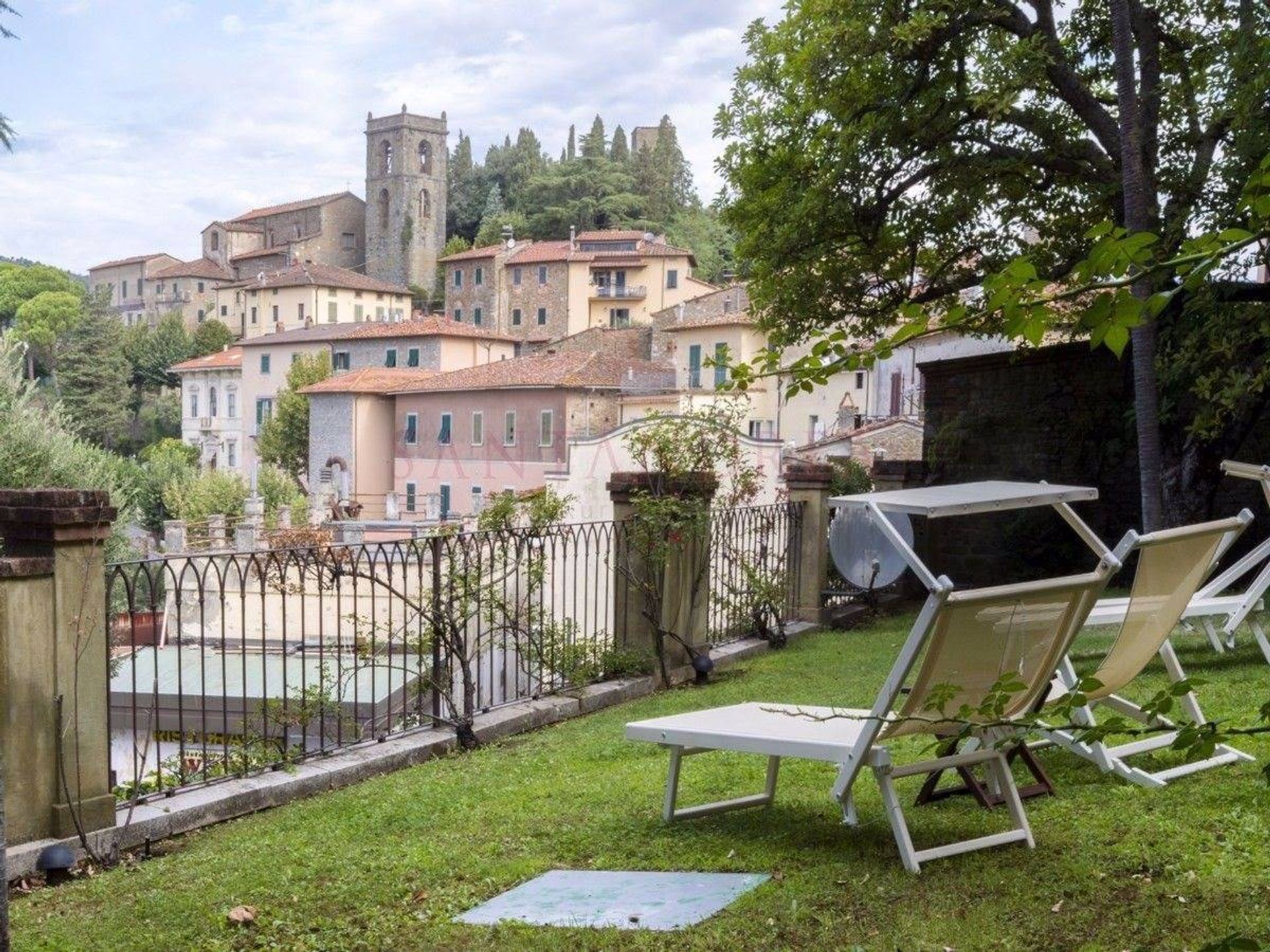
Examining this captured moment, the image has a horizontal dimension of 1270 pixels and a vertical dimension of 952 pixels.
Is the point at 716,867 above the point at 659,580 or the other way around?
the other way around

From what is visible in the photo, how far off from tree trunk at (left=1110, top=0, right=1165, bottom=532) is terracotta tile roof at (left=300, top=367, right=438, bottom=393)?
2261 inches

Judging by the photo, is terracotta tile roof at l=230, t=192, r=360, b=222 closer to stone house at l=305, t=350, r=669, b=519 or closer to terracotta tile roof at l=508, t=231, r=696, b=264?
terracotta tile roof at l=508, t=231, r=696, b=264

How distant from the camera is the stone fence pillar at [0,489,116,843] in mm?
4438

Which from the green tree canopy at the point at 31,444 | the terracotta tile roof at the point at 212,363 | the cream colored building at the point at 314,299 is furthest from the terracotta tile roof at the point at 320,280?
the green tree canopy at the point at 31,444

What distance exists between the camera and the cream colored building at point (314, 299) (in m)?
96.5

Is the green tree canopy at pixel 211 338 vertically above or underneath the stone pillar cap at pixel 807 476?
above

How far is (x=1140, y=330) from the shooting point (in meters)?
11.0

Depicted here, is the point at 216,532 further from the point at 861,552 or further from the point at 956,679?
the point at 956,679

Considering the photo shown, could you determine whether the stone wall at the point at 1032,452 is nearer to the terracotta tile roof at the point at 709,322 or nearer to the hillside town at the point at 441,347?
the hillside town at the point at 441,347

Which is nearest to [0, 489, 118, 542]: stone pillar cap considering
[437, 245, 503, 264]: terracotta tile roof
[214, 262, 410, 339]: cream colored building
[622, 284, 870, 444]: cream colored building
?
[622, 284, 870, 444]: cream colored building

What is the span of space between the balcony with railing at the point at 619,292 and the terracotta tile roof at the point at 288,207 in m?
41.4

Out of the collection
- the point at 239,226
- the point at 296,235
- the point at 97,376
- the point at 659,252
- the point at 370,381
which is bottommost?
the point at 370,381

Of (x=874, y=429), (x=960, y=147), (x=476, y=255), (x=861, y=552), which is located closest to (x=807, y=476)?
(x=861, y=552)

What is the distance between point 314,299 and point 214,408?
14.7 meters
